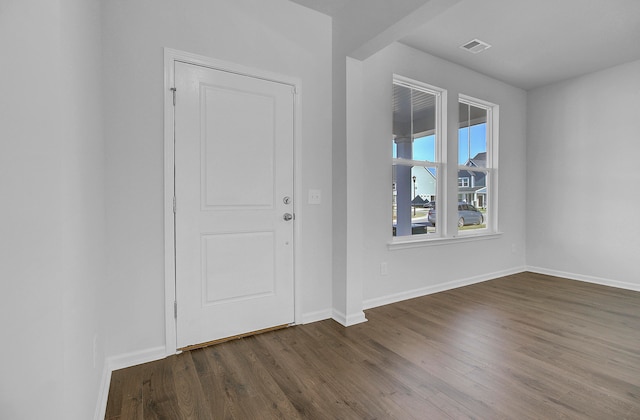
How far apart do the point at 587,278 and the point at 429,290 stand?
2.54 metres

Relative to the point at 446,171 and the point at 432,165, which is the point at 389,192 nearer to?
the point at 432,165

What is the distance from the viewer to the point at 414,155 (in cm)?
356

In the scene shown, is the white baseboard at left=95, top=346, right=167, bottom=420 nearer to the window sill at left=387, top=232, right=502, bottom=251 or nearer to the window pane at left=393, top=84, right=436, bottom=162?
the window sill at left=387, top=232, right=502, bottom=251

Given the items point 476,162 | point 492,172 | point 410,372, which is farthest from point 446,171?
point 410,372

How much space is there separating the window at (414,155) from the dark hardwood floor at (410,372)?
117 centimetres

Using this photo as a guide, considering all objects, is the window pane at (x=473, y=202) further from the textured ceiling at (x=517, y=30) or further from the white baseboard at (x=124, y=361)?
the white baseboard at (x=124, y=361)

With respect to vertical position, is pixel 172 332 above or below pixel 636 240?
below

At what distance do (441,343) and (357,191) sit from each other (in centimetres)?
142

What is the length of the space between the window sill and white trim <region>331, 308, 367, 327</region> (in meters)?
0.84

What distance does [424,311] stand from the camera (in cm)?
300

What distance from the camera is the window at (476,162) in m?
4.09

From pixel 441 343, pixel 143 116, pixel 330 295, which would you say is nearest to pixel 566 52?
pixel 441 343

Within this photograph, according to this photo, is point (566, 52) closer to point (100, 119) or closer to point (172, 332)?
point (100, 119)

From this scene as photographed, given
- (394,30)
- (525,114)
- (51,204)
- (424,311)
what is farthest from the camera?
(525,114)
